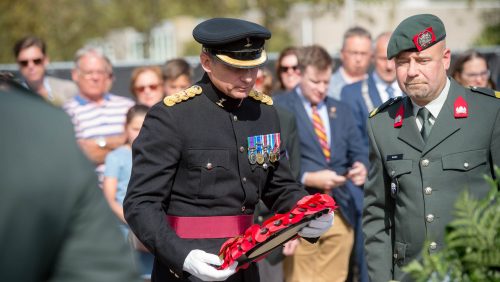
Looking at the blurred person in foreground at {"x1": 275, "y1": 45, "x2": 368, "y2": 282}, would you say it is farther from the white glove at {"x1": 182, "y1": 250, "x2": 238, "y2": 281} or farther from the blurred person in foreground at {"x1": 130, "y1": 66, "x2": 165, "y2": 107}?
the white glove at {"x1": 182, "y1": 250, "x2": 238, "y2": 281}

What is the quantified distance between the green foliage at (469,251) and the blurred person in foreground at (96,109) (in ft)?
16.8

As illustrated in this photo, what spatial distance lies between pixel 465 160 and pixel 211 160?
122cm

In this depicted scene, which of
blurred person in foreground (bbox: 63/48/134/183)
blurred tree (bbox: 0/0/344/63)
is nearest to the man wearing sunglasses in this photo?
blurred person in foreground (bbox: 63/48/134/183)

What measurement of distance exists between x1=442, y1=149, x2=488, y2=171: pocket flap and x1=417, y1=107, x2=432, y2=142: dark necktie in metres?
0.19

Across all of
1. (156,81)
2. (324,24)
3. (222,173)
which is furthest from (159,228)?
(324,24)

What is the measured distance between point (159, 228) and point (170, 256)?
148 mm

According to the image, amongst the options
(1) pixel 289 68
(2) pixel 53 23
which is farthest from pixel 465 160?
(2) pixel 53 23

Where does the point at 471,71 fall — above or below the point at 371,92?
above

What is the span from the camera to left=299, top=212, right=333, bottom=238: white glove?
421cm

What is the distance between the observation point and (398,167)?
14.6 ft

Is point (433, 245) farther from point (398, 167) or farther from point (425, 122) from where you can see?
point (425, 122)

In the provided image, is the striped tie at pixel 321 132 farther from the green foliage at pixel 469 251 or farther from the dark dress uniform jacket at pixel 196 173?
the green foliage at pixel 469 251

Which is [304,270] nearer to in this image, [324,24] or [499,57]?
[499,57]

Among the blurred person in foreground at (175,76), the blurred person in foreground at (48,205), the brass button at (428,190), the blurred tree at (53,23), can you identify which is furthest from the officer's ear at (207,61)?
the blurred tree at (53,23)
